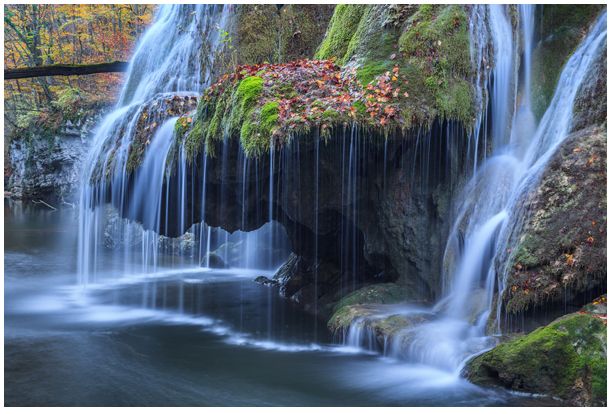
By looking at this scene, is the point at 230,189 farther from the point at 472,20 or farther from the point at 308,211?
the point at 472,20

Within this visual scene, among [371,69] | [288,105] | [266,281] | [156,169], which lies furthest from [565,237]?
[266,281]

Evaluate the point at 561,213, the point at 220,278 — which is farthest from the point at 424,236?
the point at 220,278

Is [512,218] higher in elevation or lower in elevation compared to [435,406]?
higher

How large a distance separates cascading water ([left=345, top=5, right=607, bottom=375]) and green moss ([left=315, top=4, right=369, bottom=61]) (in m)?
2.14

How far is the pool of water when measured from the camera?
607cm

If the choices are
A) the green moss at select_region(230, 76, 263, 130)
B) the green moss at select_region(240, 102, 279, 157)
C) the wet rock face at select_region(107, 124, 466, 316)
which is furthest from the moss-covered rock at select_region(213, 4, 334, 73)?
the green moss at select_region(240, 102, 279, 157)

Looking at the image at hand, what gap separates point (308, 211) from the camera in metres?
9.22

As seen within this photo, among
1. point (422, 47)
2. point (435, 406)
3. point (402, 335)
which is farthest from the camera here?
point (422, 47)

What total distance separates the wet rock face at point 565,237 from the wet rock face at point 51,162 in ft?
78.2

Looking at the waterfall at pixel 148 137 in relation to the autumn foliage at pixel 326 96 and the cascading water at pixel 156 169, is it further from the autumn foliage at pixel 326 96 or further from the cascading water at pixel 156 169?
the autumn foliage at pixel 326 96

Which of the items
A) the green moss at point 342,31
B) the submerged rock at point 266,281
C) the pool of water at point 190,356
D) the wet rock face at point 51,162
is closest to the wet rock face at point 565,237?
the pool of water at point 190,356

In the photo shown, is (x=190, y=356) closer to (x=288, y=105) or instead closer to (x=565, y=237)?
(x=288, y=105)

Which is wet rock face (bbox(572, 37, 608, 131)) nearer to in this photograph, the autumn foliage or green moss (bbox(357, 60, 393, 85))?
the autumn foliage

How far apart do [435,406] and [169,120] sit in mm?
6786
